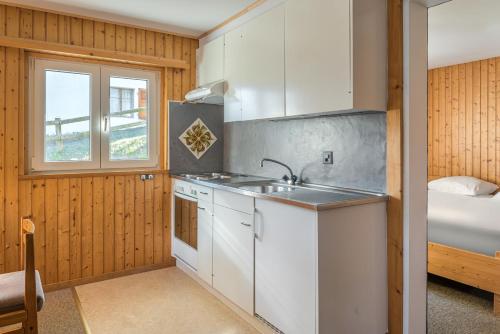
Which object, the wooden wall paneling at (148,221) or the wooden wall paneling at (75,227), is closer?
the wooden wall paneling at (75,227)

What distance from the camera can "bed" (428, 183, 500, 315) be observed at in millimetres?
2600

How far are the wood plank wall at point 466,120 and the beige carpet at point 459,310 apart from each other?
2.18 metres

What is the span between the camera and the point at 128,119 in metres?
3.48

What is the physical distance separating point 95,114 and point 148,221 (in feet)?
3.76

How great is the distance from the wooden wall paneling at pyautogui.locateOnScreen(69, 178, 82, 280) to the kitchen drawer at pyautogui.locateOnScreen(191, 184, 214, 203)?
1055mm

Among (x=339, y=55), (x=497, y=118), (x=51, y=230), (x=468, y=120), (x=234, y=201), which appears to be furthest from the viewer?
(x=468, y=120)

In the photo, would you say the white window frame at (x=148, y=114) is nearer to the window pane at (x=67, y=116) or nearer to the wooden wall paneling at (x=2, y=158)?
the window pane at (x=67, y=116)

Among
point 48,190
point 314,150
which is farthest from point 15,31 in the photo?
point 314,150

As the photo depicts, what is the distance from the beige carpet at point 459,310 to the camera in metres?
2.37

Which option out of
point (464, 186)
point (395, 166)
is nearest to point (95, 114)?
point (395, 166)

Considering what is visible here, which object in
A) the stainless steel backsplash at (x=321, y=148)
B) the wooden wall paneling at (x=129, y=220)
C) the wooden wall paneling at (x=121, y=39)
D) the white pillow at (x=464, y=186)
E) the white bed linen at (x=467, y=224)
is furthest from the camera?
the white pillow at (x=464, y=186)

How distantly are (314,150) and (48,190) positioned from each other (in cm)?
228

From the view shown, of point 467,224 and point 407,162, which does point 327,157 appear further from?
point 467,224

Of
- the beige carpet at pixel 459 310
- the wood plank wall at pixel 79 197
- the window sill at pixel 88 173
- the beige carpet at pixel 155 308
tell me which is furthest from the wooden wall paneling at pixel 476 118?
the window sill at pixel 88 173
